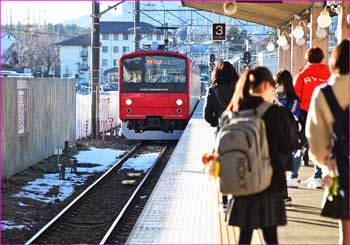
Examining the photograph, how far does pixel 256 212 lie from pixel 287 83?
329cm

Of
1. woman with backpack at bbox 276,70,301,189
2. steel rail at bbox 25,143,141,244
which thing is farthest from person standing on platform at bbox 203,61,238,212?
steel rail at bbox 25,143,141,244

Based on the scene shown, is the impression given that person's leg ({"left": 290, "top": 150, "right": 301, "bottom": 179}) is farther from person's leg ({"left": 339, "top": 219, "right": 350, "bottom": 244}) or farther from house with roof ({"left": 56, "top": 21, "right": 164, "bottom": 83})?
house with roof ({"left": 56, "top": 21, "right": 164, "bottom": 83})

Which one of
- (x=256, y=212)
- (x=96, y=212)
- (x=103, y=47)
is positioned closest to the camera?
(x=256, y=212)

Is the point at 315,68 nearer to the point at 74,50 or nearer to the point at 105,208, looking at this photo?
the point at 105,208

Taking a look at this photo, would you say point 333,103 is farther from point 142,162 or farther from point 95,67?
point 95,67

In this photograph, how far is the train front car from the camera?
1961 centimetres

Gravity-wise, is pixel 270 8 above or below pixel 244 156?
above

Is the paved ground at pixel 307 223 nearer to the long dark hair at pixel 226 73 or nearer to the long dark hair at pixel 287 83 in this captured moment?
the long dark hair at pixel 287 83

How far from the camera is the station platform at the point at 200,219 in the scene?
20.2 feet

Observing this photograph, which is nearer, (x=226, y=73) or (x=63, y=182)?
(x=226, y=73)

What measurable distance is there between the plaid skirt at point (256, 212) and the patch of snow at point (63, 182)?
24.4 feet

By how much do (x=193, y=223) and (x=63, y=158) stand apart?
9.87m

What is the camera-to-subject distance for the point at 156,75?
64.7 feet

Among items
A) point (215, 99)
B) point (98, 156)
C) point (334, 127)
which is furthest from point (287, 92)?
point (98, 156)
